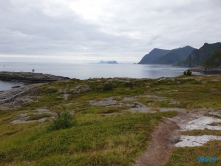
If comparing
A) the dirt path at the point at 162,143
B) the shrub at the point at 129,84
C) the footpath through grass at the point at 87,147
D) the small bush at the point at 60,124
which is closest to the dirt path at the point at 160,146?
the dirt path at the point at 162,143

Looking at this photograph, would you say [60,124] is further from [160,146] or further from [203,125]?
[203,125]

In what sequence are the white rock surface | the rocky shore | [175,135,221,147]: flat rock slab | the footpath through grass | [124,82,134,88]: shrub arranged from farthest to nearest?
the rocky shore < [124,82,134,88]: shrub < the white rock surface < [175,135,221,147]: flat rock slab < the footpath through grass

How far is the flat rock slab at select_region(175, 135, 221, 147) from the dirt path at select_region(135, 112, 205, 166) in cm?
68

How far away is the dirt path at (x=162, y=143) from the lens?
1447cm

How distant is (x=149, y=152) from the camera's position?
15.9m

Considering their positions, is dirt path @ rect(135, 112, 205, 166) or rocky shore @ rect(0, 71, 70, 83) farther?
rocky shore @ rect(0, 71, 70, 83)

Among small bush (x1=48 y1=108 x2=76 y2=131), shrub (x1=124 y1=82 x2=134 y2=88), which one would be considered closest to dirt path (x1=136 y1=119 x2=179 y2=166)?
small bush (x1=48 y1=108 x2=76 y2=131)

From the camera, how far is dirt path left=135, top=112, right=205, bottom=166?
14.5 m

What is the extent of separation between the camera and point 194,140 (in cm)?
1845

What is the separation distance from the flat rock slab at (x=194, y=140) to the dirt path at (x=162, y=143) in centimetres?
68

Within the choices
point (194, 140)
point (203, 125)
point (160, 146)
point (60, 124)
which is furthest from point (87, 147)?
point (203, 125)

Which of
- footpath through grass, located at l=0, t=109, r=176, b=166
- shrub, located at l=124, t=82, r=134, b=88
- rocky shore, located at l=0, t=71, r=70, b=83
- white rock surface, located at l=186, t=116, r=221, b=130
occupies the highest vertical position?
rocky shore, located at l=0, t=71, r=70, b=83

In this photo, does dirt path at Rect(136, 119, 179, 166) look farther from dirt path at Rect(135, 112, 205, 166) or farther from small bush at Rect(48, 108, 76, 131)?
small bush at Rect(48, 108, 76, 131)

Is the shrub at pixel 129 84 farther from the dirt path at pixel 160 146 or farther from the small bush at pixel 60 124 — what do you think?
the small bush at pixel 60 124
